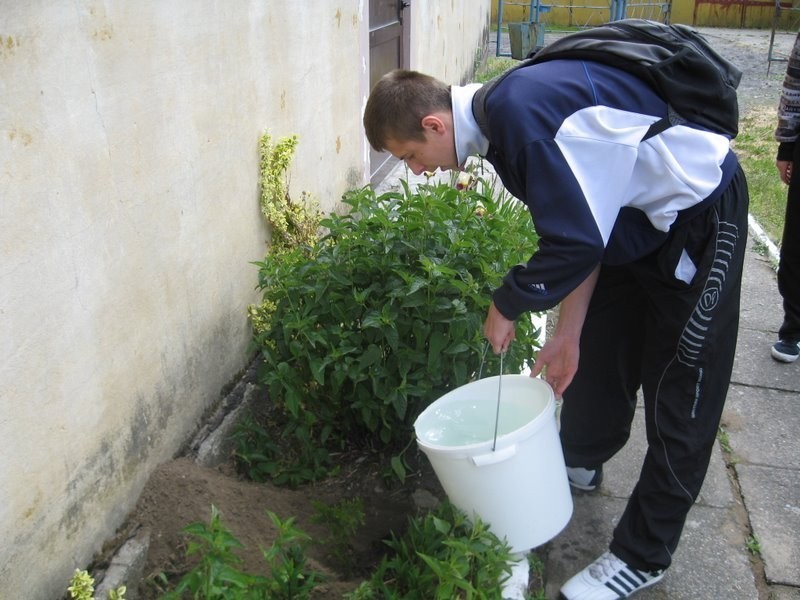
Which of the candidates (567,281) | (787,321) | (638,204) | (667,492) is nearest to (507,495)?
(667,492)

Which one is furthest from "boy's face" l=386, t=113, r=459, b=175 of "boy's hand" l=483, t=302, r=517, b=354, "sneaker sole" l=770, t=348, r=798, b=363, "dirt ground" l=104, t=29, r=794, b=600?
"sneaker sole" l=770, t=348, r=798, b=363

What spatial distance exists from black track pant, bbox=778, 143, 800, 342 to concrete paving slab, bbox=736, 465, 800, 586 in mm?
1036

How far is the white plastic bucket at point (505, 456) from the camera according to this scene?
2.13m

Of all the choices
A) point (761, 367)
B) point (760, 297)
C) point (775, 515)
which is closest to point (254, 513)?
point (775, 515)

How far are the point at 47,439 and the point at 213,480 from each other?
0.68m

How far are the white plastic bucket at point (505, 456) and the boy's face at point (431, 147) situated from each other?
27.1 inches

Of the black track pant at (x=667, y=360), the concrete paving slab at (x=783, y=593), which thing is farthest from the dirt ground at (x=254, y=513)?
the concrete paving slab at (x=783, y=593)

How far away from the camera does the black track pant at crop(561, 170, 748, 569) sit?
6.96 feet

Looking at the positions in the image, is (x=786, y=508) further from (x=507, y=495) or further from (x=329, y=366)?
(x=329, y=366)

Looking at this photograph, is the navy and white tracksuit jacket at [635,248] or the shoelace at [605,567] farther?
the shoelace at [605,567]

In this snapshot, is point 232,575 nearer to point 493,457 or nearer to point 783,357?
point 493,457

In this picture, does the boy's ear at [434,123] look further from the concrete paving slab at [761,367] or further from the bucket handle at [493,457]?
the concrete paving slab at [761,367]

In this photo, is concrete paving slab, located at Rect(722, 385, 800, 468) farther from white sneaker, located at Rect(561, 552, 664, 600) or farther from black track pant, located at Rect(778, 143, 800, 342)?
white sneaker, located at Rect(561, 552, 664, 600)

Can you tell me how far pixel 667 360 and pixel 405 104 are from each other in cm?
102
